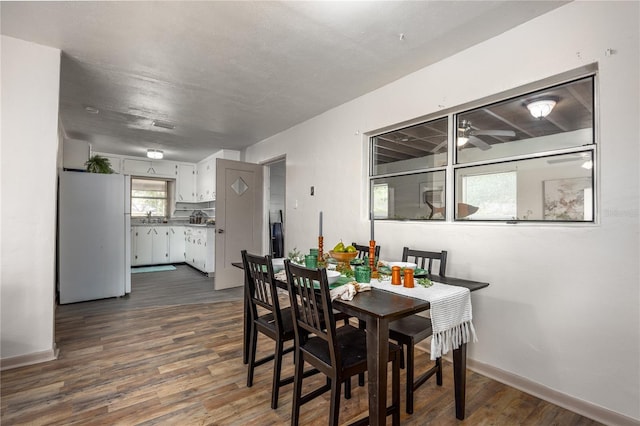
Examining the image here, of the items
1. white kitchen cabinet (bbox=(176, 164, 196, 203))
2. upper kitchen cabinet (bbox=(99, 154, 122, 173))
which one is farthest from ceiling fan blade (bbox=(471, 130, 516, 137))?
upper kitchen cabinet (bbox=(99, 154, 122, 173))

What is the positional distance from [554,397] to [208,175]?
257 inches

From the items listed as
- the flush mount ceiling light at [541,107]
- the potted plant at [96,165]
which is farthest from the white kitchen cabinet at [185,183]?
the flush mount ceiling light at [541,107]

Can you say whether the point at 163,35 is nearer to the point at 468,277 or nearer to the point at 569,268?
the point at 468,277

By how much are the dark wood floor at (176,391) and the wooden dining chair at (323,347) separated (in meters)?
0.30

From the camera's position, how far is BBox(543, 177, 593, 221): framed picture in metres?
1.94

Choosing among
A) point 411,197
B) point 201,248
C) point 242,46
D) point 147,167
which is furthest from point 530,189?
point 147,167

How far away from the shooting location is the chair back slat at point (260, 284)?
191 cm

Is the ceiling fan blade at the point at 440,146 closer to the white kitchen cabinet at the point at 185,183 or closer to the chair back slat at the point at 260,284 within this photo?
the chair back slat at the point at 260,284

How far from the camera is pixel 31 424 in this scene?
1.75 meters

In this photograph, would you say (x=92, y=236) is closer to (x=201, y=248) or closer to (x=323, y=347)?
(x=201, y=248)

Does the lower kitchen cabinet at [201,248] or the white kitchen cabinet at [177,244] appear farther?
the white kitchen cabinet at [177,244]

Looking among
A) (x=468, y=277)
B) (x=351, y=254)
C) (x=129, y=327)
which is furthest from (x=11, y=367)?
(x=468, y=277)

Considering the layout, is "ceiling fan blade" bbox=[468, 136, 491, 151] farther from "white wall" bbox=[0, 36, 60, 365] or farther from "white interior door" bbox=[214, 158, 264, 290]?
"white interior door" bbox=[214, 158, 264, 290]

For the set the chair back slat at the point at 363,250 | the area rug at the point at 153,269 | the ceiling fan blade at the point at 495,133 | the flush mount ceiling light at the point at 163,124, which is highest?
the flush mount ceiling light at the point at 163,124
